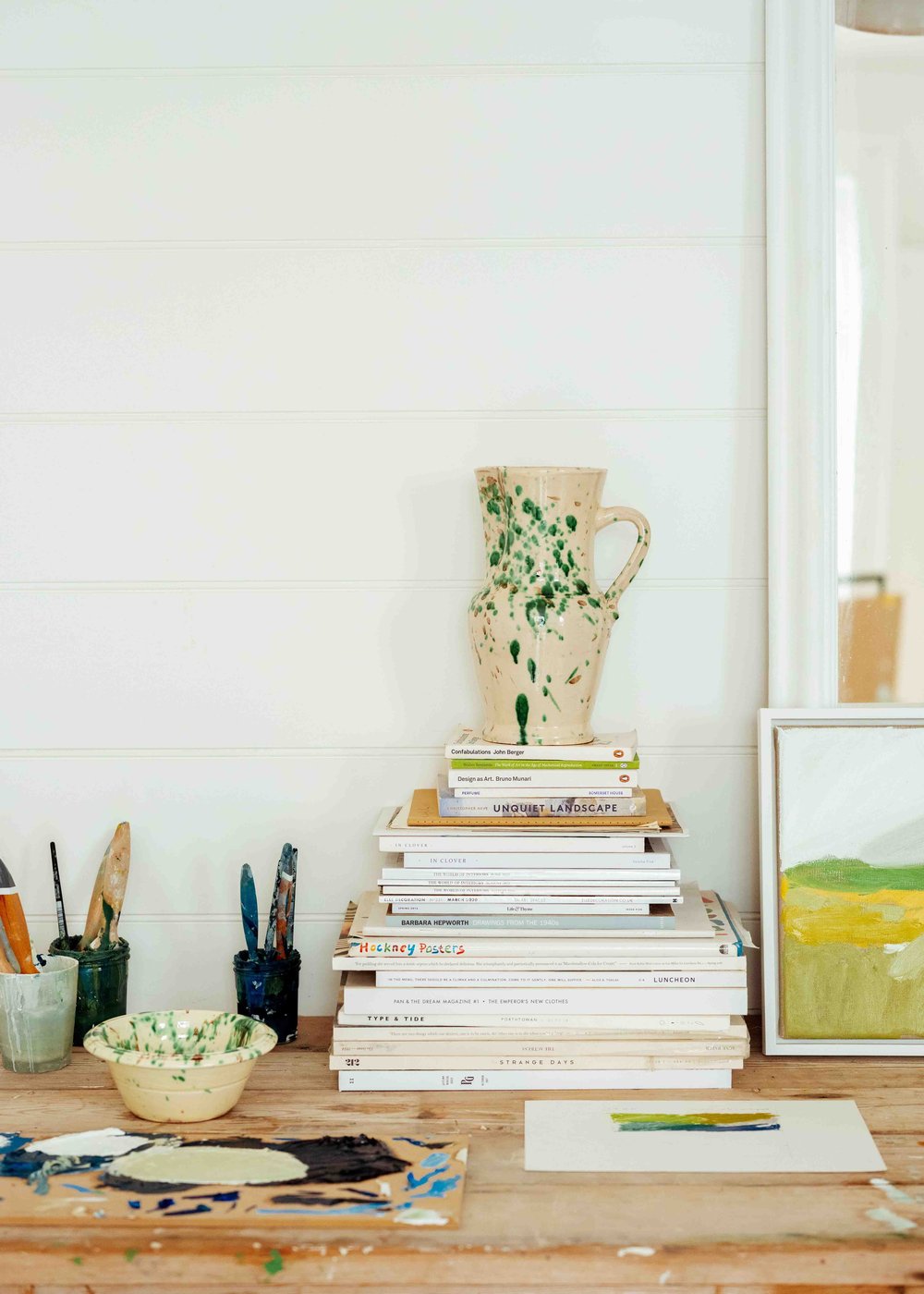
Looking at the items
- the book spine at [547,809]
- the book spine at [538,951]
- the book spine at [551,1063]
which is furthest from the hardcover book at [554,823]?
the book spine at [551,1063]

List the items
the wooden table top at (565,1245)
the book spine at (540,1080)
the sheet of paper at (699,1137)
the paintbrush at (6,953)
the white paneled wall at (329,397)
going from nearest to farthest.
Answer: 1. the wooden table top at (565,1245)
2. the sheet of paper at (699,1137)
3. the book spine at (540,1080)
4. the paintbrush at (6,953)
5. the white paneled wall at (329,397)

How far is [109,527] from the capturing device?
4.69 ft

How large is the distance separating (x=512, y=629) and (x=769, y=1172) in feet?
1.86

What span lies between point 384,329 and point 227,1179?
0.91 meters

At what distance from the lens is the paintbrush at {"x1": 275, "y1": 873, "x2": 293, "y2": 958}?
1344 millimetres

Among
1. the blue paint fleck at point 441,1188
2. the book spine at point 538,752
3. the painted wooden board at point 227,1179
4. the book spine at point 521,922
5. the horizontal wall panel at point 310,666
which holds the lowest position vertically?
the painted wooden board at point 227,1179

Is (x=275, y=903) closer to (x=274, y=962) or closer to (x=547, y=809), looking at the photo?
(x=274, y=962)

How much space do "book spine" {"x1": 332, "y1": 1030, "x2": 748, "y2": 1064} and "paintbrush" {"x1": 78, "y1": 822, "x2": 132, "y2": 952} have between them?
12.6 inches

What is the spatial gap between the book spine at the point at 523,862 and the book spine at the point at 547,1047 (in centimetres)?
16

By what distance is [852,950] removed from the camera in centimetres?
130

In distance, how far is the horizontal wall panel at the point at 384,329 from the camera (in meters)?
1.40

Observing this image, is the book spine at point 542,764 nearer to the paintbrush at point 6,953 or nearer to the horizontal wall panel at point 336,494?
the horizontal wall panel at point 336,494

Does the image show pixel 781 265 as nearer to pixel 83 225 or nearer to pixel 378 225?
pixel 378 225

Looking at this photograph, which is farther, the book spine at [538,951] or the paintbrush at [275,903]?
the paintbrush at [275,903]
